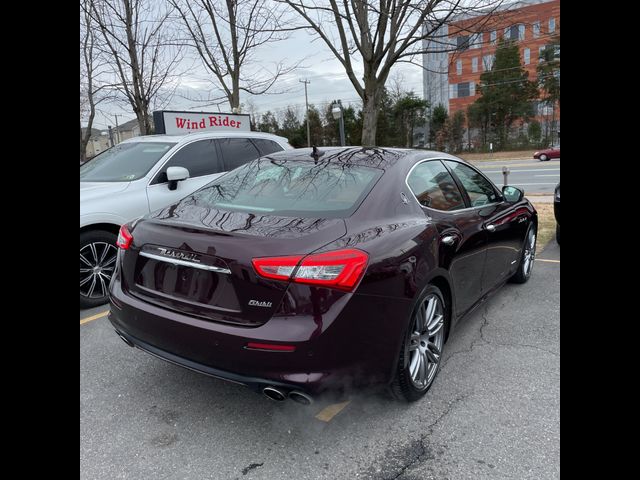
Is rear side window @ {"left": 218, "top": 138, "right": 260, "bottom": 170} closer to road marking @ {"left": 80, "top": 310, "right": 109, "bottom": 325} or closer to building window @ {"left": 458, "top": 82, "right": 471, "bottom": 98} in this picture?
road marking @ {"left": 80, "top": 310, "right": 109, "bottom": 325}

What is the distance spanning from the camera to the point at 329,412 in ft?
9.18

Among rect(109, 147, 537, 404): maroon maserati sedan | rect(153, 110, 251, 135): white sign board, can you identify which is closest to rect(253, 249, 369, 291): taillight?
rect(109, 147, 537, 404): maroon maserati sedan

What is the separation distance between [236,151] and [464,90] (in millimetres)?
61356

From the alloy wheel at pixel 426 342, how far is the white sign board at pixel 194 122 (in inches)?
238

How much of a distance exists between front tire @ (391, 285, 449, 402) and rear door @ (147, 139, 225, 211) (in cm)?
333

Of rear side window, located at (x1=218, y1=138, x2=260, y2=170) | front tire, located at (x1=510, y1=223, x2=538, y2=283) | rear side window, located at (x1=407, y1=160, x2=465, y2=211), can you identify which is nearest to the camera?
rear side window, located at (x1=407, y1=160, x2=465, y2=211)

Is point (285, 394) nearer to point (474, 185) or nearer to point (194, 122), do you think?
point (474, 185)

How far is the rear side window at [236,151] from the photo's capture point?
6.12 metres

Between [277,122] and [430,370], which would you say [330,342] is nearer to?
[430,370]

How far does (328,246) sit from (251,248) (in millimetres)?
375

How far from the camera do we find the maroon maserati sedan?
2.23 m

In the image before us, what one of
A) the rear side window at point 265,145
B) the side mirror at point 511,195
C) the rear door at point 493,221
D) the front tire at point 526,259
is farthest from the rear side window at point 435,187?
the rear side window at point 265,145
